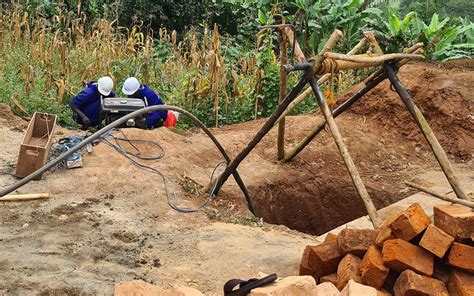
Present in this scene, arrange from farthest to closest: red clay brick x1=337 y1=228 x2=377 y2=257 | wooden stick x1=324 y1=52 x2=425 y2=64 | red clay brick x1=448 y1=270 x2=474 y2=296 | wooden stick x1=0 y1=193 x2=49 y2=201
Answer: wooden stick x1=0 y1=193 x2=49 y2=201
wooden stick x1=324 y1=52 x2=425 y2=64
red clay brick x1=337 y1=228 x2=377 y2=257
red clay brick x1=448 y1=270 x2=474 y2=296

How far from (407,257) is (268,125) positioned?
82.0 inches

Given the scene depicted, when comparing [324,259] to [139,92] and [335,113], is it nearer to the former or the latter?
[335,113]

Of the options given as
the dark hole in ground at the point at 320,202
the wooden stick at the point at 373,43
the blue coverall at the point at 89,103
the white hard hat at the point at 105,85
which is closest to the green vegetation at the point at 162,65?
the blue coverall at the point at 89,103

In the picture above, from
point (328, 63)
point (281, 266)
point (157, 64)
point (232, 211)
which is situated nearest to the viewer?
point (281, 266)

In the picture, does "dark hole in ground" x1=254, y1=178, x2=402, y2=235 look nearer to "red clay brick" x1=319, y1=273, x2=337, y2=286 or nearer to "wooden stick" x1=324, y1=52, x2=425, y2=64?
"wooden stick" x1=324, y1=52, x2=425, y2=64

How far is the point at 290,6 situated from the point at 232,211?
340 inches

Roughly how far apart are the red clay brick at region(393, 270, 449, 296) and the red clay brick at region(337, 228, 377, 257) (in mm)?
362

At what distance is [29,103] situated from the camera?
918 centimetres

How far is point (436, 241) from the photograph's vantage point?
160 inches

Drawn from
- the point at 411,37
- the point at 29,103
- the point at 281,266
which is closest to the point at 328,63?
the point at 281,266

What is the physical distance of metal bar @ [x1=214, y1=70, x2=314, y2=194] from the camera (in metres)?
5.34

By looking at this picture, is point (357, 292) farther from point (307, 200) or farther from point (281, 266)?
point (307, 200)

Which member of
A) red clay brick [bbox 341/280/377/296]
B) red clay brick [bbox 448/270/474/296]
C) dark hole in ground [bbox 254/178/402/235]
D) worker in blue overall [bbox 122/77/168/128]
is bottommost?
dark hole in ground [bbox 254/178/402/235]

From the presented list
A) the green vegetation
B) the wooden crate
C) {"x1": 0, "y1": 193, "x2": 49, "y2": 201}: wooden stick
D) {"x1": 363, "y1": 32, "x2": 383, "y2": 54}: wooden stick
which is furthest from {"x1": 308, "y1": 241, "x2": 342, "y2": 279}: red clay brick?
the green vegetation
